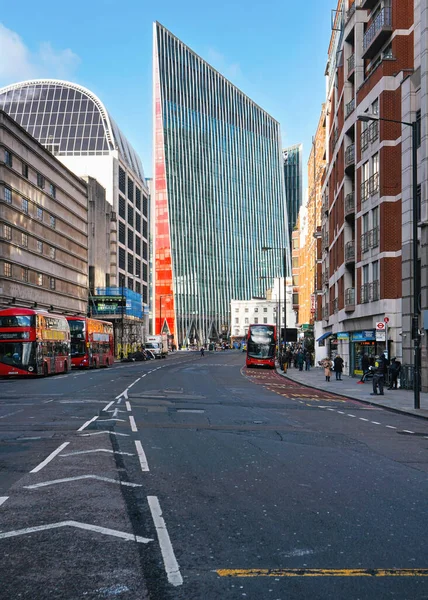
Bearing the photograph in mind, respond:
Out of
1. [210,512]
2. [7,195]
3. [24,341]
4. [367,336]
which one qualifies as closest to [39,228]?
[7,195]

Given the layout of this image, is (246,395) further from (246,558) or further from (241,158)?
(241,158)

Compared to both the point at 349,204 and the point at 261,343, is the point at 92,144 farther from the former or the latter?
the point at 349,204

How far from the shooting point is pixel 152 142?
6683 inches

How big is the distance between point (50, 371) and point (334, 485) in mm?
35783

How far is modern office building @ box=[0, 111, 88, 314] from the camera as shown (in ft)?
229

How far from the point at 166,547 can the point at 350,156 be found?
41.8 meters

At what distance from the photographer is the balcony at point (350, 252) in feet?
144

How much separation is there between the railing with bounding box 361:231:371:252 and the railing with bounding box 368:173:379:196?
7.94ft

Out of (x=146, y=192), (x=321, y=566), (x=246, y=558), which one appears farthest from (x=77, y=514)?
(x=146, y=192)

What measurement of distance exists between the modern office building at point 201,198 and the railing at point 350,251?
12112cm

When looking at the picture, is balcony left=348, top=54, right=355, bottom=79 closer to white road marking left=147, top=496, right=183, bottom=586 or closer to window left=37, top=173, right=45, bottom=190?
white road marking left=147, top=496, right=183, bottom=586

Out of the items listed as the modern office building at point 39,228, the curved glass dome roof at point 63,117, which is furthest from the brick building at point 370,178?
the curved glass dome roof at point 63,117

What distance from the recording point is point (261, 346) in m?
61.7

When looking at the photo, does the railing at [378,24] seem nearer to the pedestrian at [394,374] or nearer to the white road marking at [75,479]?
the pedestrian at [394,374]
